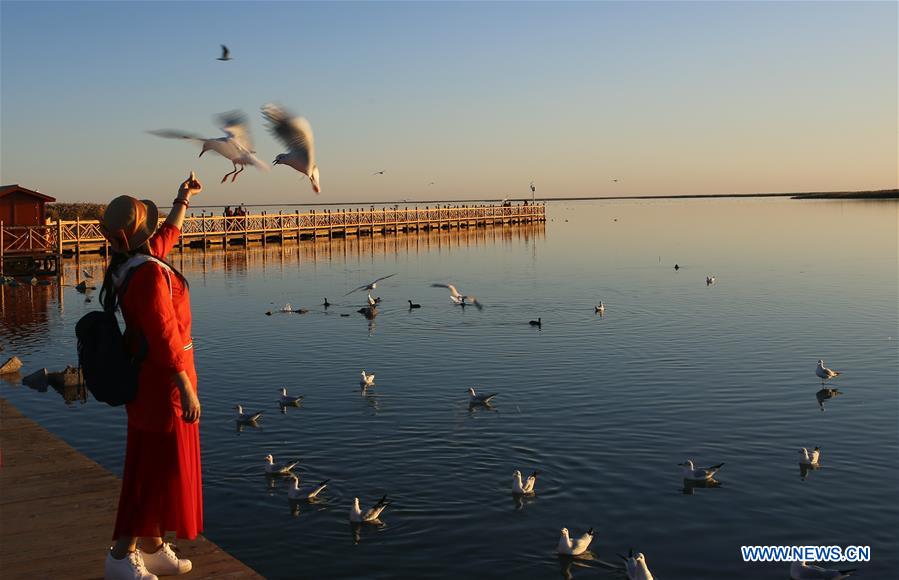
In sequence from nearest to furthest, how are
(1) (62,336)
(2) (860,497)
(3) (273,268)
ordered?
1. (2) (860,497)
2. (1) (62,336)
3. (3) (273,268)

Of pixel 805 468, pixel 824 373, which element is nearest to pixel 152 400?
pixel 805 468

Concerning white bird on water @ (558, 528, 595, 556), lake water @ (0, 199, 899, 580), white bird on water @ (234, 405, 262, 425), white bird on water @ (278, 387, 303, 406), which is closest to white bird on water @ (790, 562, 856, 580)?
lake water @ (0, 199, 899, 580)

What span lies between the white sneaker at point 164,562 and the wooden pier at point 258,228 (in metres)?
32.5

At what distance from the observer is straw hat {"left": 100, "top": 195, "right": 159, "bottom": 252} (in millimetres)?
4586

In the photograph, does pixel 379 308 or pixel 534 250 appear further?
pixel 534 250

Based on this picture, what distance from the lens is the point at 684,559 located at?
313 inches

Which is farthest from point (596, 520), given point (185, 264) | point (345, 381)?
point (185, 264)

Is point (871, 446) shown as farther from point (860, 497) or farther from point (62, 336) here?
point (62, 336)

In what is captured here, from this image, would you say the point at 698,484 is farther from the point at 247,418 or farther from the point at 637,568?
the point at 247,418

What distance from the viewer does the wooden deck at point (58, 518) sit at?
5.02 metres

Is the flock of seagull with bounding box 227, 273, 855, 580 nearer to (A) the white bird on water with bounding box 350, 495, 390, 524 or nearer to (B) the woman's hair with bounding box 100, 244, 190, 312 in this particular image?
(A) the white bird on water with bounding box 350, 495, 390, 524

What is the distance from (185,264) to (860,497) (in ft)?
126

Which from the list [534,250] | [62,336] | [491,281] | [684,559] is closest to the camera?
[684,559]

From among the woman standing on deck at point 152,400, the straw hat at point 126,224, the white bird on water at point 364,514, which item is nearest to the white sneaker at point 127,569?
the woman standing on deck at point 152,400
